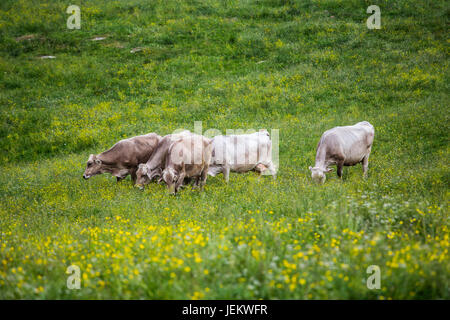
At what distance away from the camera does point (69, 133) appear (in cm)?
2250

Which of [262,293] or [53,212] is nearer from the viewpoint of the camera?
[262,293]

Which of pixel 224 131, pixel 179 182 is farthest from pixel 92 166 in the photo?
pixel 224 131

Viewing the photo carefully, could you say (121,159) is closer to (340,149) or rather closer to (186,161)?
(186,161)

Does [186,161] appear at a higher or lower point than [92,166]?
higher

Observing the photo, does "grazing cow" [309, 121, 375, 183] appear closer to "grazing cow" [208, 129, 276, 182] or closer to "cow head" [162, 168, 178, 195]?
"grazing cow" [208, 129, 276, 182]

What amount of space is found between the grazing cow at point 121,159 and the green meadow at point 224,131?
0.61 meters

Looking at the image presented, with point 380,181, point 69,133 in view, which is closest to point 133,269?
point 380,181

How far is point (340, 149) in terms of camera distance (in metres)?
13.4

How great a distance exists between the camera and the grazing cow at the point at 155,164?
43.0 feet

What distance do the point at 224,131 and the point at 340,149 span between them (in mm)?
8782

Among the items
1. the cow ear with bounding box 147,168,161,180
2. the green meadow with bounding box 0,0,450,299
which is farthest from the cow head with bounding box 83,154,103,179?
the cow ear with bounding box 147,168,161,180

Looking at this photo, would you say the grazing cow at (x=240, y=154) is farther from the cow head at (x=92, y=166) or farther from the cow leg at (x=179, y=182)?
the cow head at (x=92, y=166)
